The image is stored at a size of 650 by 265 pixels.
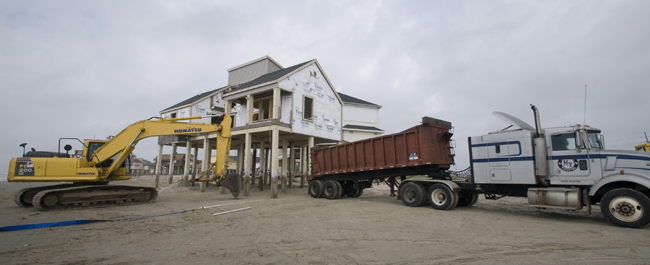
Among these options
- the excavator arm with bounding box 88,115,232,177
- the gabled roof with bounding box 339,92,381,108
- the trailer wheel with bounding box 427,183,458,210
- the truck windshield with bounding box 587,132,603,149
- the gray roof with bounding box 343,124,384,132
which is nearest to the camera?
the truck windshield with bounding box 587,132,603,149

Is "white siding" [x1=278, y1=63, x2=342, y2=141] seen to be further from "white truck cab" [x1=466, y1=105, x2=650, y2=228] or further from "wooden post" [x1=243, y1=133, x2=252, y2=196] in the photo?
"white truck cab" [x1=466, y1=105, x2=650, y2=228]

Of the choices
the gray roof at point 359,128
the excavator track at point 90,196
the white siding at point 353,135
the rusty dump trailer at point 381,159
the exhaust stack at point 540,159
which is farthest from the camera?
the gray roof at point 359,128

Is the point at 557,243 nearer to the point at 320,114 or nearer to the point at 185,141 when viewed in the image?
the point at 320,114

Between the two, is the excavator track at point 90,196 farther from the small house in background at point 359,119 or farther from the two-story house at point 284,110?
the small house in background at point 359,119

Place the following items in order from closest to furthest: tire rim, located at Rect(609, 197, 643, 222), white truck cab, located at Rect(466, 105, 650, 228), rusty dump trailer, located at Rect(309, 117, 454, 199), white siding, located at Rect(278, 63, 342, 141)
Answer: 1. tire rim, located at Rect(609, 197, 643, 222)
2. white truck cab, located at Rect(466, 105, 650, 228)
3. rusty dump trailer, located at Rect(309, 117, 454, 199)
4. white siding, located at Rect(278, 63, 342, 141)

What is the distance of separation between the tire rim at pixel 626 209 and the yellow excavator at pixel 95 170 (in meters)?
12.8

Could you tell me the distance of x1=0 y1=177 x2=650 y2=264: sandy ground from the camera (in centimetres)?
502

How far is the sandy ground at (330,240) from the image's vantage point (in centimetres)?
502

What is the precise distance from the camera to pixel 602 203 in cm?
788

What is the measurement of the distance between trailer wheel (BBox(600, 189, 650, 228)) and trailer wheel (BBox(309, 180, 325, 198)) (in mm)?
10562

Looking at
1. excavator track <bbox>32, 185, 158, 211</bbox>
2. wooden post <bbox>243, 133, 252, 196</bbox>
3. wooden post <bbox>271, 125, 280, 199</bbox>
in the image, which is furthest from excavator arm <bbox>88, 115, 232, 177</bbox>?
wooden post <bbox>243, 133, 252, 196</bbox>

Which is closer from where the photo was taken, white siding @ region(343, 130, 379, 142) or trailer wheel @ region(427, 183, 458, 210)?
trailer wheel @ region(427, 183, 458, 210)

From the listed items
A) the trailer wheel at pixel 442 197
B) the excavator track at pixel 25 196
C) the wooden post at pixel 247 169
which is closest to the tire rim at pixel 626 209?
the trailer wheel at pixel 442 197

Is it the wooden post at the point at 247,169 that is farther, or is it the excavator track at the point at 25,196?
the wooden post at the point at 247,169
